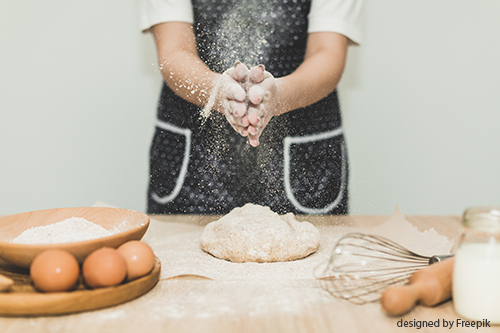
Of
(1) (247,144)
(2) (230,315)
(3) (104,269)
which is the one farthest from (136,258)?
(1) (247,144)

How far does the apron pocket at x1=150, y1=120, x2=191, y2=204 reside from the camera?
119cm

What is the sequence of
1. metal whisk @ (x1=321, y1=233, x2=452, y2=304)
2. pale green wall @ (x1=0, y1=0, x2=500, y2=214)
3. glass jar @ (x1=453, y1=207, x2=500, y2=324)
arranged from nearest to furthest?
glass jar @ (x1=453, y1=207, x2=500, y2=324), metal whisk @ (x1=321, y1=233, x2=452, y2=304), pale green wall @ (x1=0, y1=0, x2=500, y2=214)

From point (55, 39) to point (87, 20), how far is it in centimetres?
14

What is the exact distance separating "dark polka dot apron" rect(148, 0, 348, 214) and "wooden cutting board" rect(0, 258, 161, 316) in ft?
2.03

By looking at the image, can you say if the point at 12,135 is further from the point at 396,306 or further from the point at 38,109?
the point at 396,306

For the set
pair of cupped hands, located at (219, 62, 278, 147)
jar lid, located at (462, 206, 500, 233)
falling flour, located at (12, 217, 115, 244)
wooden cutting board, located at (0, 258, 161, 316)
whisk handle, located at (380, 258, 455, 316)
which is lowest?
wooden cutting board, located at (0, 258, 161, 316)

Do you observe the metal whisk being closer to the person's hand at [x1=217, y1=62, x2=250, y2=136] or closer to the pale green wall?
the person's hand at [x1=217, y1=62, x2=250, y2=136]

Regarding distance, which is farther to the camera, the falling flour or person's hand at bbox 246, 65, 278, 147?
person's hand at bbox 246, 65, 278, 147

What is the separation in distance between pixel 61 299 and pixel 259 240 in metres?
0.37

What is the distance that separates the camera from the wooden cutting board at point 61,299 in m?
0.51

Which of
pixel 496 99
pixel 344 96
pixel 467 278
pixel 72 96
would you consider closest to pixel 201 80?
pixel 344 96

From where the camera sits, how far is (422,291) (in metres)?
0.53

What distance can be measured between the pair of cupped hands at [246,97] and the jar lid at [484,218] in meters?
0.40

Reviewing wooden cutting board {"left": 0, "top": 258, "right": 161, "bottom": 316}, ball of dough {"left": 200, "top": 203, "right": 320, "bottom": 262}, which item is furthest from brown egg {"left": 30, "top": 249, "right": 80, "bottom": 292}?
ball of dough {"left": 200, "top": 203, "right": 320, "bottom": 262}
